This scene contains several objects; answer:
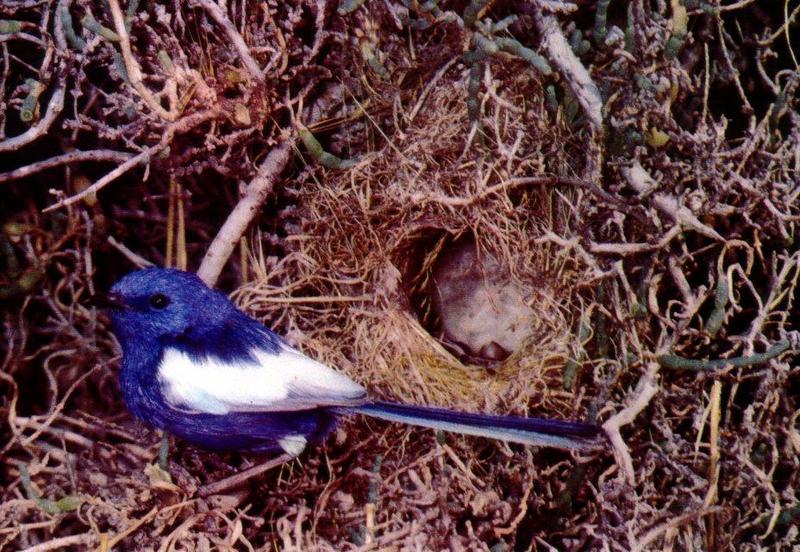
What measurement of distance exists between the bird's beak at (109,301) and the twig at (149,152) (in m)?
0.18

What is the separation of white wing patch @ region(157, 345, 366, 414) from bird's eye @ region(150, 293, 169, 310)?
78 millimetres

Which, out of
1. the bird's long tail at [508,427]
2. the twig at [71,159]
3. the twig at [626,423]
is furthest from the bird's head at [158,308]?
the twig at [626,423]

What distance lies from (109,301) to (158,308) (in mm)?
87

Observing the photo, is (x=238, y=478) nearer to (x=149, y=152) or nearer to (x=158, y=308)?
(x=158, y=308)

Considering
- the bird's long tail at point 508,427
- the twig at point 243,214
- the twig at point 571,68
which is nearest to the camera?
the bird's long tail at point 508,427

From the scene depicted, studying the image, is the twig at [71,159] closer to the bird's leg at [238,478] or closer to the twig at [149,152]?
the twig at [149,152]

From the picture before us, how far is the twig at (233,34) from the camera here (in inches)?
58.4

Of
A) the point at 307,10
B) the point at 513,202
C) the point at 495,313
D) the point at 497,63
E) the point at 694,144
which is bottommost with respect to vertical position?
the point at 495,313

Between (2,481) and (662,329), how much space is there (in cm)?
126

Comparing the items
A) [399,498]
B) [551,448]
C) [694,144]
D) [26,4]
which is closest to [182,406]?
[399,498]

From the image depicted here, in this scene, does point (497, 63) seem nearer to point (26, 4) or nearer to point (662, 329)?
point (662, 329)

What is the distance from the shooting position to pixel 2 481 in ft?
5.33

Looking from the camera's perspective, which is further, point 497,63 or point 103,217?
point 103,217

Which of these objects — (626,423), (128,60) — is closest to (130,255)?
(128,60)
